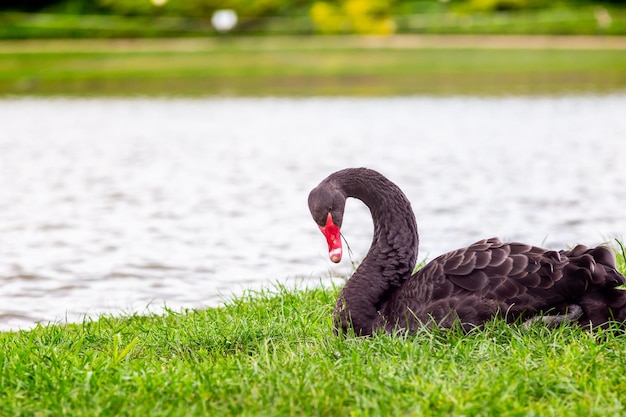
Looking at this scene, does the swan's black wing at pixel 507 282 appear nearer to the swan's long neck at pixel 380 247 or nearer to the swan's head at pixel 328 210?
the swan's long neck at pixel 380 247

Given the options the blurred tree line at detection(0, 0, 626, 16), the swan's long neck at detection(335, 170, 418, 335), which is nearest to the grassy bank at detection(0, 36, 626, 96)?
the blurred tree line at detection(0, 0, 626, 16)

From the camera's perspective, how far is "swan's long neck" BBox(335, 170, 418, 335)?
3.88 m

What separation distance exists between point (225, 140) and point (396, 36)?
2550 centimetres

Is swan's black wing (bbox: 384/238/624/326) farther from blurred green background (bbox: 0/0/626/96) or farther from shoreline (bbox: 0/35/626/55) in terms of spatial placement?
shoreline (bbox: 0/35/626/55)

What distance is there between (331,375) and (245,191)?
6.23m

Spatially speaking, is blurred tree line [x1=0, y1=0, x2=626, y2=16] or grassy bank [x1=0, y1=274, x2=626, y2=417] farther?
blurred tree line [x1=0, y1=0, x2=626, y2=16]

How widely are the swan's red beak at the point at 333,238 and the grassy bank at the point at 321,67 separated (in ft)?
61.2

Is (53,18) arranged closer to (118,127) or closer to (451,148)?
(118,127)

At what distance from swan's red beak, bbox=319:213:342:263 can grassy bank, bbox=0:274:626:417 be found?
321mm

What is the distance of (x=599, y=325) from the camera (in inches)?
144

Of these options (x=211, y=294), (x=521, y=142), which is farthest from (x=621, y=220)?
(x=521, y=142)

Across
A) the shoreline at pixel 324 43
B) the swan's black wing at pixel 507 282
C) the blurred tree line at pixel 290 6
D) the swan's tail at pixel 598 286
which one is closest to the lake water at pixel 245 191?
the swan's black wing at pixel 507 282

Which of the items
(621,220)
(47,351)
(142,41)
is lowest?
(621,220)

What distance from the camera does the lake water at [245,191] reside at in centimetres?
587
